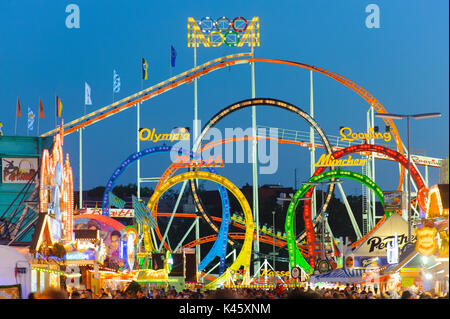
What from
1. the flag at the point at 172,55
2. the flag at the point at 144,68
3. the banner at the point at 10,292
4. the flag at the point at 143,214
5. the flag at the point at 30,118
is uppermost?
the flag at the point at 172,55

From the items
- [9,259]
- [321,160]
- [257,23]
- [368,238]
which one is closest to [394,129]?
[321,160]

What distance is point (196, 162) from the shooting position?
4197 centimetres

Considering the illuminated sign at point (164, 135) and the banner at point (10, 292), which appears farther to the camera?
the illuminated sign at point (164, 135)

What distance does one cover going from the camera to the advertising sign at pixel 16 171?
42.9 m

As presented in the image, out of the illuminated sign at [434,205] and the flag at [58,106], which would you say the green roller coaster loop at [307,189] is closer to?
the flag at [58,106]

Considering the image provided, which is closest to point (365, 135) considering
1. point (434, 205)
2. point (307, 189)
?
point (307, 189)

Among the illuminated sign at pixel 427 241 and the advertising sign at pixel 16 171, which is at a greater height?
the advertising sign at pixel 16 171

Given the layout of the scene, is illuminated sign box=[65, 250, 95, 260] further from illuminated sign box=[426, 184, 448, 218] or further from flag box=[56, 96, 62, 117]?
illuminated sign box=[426, 184, 448, 218]

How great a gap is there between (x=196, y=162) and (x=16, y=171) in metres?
10.0

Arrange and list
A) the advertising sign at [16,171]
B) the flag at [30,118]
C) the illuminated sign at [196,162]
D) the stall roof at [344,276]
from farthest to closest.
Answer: the flag at [30,118], the advertising sign at [16,171], the illuminated sign at [196,162], the stall roof at [344,276]

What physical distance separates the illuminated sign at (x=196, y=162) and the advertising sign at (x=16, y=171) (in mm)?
7889

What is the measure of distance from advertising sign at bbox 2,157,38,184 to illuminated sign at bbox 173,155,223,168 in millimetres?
7889

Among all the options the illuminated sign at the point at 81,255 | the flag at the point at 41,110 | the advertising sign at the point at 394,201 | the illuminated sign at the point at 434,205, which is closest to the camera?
the illuminated sign at the point at 434,205

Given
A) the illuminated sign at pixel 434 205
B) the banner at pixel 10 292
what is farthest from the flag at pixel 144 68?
the banner at pixel 10 292
